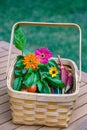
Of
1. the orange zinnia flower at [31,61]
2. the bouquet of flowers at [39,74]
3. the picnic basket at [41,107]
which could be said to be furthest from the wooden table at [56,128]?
the orange zinnia flower at [31,61]

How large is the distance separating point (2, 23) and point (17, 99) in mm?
2527

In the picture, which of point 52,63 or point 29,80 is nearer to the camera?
point 29,80

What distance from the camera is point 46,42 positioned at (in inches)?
129

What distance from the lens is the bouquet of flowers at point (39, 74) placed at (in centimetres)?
150

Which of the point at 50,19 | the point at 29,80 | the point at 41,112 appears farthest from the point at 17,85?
the point at 50,19

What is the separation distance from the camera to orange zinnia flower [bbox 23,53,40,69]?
4.92ft

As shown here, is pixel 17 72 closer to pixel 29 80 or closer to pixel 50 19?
pixel 29 80

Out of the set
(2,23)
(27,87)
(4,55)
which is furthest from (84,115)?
(2,23)

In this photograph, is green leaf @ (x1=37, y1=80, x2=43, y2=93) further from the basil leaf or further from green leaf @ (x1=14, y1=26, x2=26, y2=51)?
green leaf @ (x1=14, y1=26, x2=26, y2=51)

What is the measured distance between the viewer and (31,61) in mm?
1508

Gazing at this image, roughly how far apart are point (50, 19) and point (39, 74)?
252cm

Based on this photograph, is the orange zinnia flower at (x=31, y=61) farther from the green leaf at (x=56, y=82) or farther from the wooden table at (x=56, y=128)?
the wooden table at (x=56, y=128)

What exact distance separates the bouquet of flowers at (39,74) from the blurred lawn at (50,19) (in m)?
1.19

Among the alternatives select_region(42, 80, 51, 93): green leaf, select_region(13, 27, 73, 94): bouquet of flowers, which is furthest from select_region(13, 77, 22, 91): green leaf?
select_region(42, 80, 51, 93): green leaf
